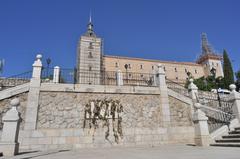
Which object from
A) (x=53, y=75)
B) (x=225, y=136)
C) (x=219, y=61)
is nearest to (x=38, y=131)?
(x=53, y=75)

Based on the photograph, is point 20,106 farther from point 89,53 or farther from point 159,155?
point 89,53

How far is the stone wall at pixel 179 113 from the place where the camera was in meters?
12.3

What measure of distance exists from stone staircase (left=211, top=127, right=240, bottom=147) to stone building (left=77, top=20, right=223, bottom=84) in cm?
2831

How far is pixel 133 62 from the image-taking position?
2569 inches

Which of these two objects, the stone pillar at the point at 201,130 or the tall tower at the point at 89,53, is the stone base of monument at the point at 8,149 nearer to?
the stone pillar at the point at 201,130

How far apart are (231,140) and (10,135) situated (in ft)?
32.9

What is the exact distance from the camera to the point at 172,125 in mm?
12070

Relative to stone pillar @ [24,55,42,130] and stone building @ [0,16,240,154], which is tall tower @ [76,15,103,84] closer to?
stone building @ [0,16,240,154]

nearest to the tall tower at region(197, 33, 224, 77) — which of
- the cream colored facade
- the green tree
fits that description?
the cream colored facade

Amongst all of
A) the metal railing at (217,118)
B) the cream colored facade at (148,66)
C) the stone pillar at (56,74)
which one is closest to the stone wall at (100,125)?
the stone pillar at (56,74)

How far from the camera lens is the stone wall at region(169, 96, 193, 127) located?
12.3 metres

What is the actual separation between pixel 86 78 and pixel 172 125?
693 cm

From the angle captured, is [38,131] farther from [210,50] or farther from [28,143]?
[210,50]

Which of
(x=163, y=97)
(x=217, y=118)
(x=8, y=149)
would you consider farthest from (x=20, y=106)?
(x=217, y=118)
